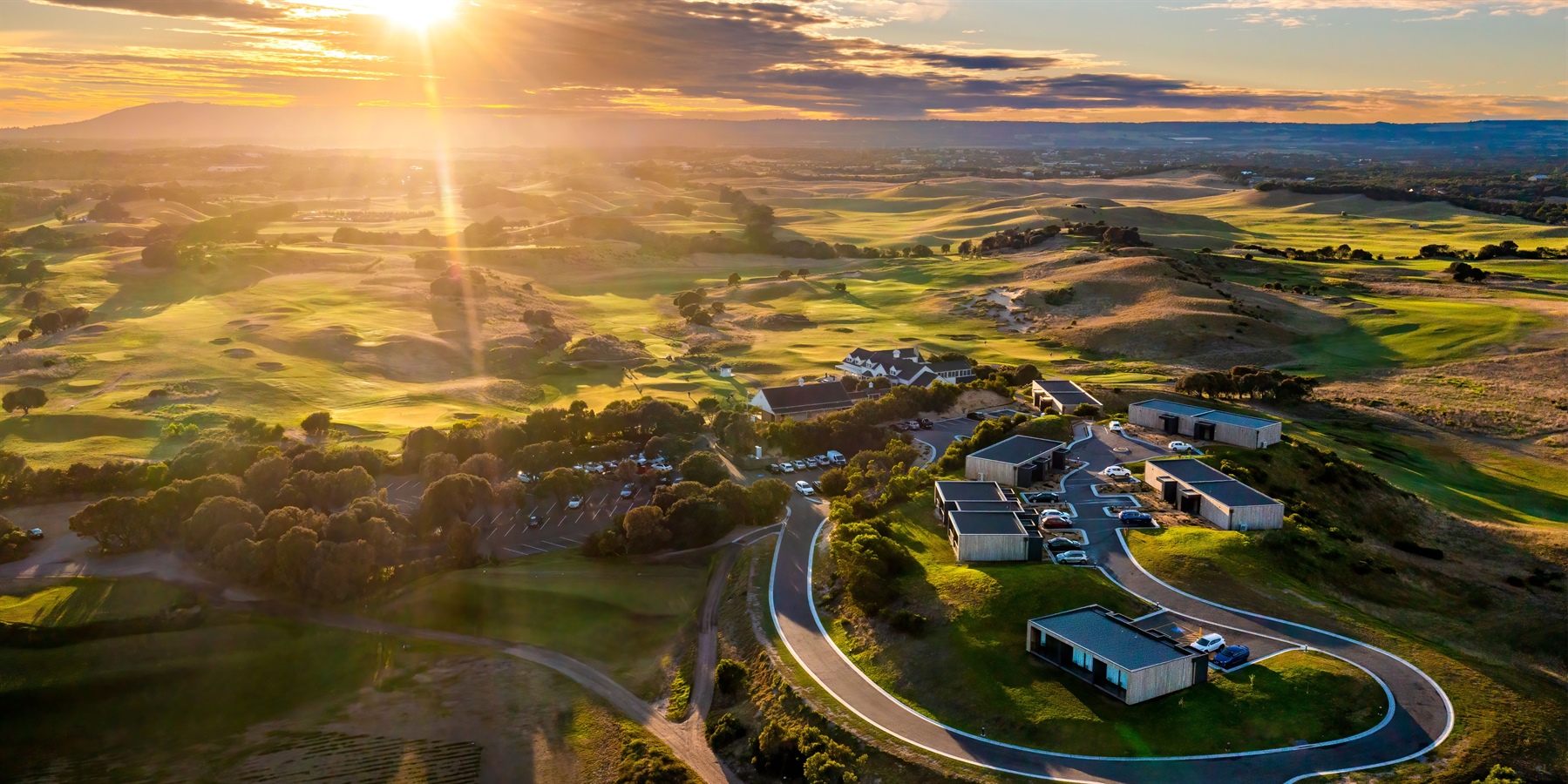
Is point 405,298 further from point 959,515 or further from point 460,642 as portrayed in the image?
point 959,515

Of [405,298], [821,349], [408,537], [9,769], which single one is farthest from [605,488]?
[405,298]

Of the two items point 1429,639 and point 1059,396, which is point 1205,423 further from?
point 1429,639

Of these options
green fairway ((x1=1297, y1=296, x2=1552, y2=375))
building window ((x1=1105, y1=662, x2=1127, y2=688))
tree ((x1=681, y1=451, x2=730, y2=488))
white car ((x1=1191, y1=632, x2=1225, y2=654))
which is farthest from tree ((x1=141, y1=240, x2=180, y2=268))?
green fairway ((x1=1297, y1=296, x2=1552, y2=375))

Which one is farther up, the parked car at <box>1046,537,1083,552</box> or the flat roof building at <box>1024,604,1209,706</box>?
the flat roof building at <box>1024,604,1209,706</box>

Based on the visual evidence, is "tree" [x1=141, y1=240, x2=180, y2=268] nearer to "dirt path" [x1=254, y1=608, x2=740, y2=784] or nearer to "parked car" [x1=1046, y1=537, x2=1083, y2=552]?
"dirt path" [x1=254, y1=608, x2=740, y2=784]

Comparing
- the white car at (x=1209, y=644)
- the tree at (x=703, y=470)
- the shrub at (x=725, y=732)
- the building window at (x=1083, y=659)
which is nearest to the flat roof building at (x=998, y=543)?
the building window at (x=1083, y=659)

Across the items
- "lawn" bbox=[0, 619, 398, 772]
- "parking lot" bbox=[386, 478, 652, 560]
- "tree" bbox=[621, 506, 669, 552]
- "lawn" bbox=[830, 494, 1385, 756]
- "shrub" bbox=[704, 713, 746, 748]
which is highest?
"lawn" bbox=[830, 494, 1385, 756]

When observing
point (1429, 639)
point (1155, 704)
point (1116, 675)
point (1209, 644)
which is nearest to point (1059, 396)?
point (1429, 639)
